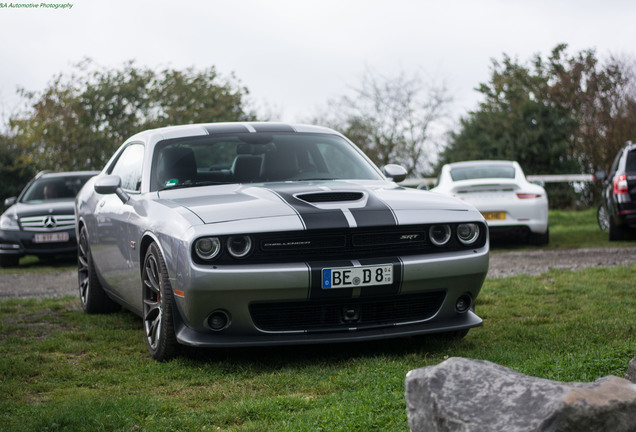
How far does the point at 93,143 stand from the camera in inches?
1046

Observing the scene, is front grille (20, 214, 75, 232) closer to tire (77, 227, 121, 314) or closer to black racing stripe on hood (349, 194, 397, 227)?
tire (77, 227, 121, 314)

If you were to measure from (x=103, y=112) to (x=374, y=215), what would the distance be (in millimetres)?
23740

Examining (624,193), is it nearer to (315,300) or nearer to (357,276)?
(357,276)

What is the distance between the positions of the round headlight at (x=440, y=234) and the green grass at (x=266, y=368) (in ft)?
2.35

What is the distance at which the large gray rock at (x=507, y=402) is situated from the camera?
2613 mm

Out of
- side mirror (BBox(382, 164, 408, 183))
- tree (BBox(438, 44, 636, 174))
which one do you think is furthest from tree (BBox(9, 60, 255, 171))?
side mirror (BBox(382, 164, 408, 183))

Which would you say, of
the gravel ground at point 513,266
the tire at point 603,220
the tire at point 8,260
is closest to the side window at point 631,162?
the gravel ground at point 513,266

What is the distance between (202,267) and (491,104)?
2460 centimetres

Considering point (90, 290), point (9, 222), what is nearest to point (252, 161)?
point (90, 290)

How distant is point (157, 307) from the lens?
222 inches

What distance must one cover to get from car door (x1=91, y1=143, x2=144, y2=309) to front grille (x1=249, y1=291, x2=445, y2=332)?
133cm

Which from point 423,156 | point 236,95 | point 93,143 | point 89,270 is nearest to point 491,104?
point 423,156

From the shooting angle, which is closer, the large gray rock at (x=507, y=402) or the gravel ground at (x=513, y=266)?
the large gray rock at (x=507, y=402)

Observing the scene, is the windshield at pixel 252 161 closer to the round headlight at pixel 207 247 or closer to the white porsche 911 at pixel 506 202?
the round headlight at pixel 207 247
